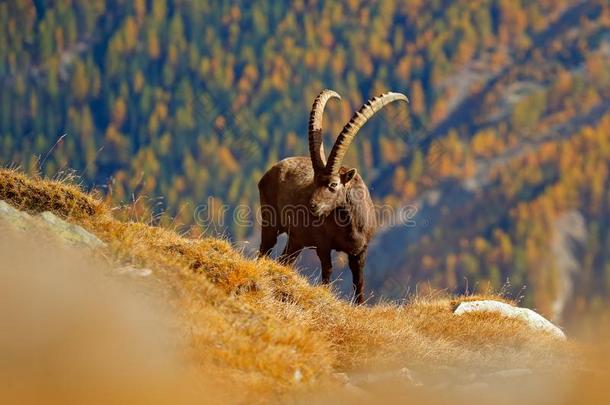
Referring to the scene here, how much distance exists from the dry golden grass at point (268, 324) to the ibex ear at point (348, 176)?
379 cm

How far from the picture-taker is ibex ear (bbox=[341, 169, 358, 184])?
712 inches

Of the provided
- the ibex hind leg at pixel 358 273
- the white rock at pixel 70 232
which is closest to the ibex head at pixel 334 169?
the ibex hind leg at pixel 358 273

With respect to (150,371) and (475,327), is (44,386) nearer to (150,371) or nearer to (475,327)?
(150,371)

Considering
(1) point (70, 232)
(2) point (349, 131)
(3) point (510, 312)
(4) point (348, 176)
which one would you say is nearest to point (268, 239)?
(4) point (348, 176)

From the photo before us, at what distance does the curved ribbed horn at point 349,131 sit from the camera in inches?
709

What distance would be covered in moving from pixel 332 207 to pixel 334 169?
2.55 ft

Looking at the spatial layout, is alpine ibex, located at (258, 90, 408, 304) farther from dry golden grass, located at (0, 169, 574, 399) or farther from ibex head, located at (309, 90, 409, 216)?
dry golden grass, located at (0, 169, 574, 399)

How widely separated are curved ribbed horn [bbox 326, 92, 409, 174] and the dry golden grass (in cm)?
392

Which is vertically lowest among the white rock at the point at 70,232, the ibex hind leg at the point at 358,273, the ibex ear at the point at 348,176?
the ibex hind leg at the point at 358,273

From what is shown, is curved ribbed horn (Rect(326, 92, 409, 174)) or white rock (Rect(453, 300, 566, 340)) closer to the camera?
white rock (Rect(453, 300, 566, 340))

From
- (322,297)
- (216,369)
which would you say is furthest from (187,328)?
(322,297)

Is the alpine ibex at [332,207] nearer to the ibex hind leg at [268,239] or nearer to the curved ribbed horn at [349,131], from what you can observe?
the curved ribbed horn at [349,131]

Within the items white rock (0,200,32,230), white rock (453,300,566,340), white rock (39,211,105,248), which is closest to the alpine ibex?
white rock (453,300,566,340)

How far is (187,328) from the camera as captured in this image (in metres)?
9.40
